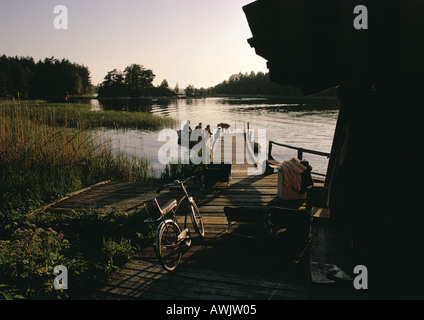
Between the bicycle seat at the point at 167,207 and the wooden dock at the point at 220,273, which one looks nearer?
the wooden dock at the point at 220,273

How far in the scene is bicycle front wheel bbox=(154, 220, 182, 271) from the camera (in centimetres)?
438

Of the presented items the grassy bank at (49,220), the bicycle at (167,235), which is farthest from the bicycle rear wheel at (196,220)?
the grassy bank at (49,220)

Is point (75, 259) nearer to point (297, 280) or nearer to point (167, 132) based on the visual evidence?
point (297, 280)

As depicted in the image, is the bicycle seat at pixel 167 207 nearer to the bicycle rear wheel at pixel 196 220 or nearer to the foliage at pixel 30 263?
the bicycle rear wheel at pixel 196 220

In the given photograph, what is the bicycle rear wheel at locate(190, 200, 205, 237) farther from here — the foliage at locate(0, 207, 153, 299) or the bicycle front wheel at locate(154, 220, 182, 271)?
the foliage at locate(0, 207, 153, 299)

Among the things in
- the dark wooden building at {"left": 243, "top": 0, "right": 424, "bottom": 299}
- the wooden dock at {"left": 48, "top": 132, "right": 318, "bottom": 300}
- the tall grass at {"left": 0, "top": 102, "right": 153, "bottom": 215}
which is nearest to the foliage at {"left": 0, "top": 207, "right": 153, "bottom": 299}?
the wooden dock at {"left": 48, "top": 132, "right": 318, "bottom": 300}

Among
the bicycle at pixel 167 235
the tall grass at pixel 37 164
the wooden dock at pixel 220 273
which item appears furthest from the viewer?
the tall grass at pixel 37 164

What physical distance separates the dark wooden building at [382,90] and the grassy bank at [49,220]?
364cm

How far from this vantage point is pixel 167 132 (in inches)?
1383

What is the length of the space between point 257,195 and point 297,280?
4626mm

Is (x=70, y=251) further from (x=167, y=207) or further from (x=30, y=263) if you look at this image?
(x=167, y=207)

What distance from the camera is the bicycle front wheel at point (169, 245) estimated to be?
4382 mm

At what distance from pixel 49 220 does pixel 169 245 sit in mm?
3283
